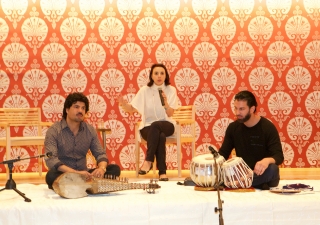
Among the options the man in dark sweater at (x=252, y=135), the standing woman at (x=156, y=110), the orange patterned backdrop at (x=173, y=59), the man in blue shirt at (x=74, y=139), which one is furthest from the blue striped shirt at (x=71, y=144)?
the orange patterned backdrop at (x=173, y=59)

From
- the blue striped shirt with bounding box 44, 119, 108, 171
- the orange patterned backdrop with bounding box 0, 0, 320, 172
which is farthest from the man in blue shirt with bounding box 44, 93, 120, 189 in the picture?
the orange patterned backdrop with bounding box 0, 0, 320, 172

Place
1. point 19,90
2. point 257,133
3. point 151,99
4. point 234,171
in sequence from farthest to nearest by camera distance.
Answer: point 19,90 < point 151,99 < point 257,133 < point 234,171

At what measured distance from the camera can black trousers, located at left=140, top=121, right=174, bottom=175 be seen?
5.48m

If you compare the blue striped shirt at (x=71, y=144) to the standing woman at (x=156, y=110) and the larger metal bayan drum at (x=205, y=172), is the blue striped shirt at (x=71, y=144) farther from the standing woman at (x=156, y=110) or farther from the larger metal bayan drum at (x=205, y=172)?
the standing woman at (x=156, y=110)

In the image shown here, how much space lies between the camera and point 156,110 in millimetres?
5934

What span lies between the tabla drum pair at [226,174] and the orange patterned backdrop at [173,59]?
318 cm

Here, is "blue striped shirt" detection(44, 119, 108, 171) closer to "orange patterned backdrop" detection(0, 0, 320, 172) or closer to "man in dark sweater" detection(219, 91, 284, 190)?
"man in dark sweater" detection(219, 91, 284, 190)

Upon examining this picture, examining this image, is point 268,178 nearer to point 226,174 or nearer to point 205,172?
point 226,174

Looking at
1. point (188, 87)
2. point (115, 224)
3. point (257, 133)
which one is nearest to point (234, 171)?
point (257, 133)

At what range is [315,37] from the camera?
684 cm

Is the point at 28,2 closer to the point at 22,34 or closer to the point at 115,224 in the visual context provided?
the point at 22,34

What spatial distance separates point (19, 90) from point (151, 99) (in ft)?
5.81

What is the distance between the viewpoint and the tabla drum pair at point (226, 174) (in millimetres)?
3510

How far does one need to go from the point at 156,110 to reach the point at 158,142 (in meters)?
0.51
